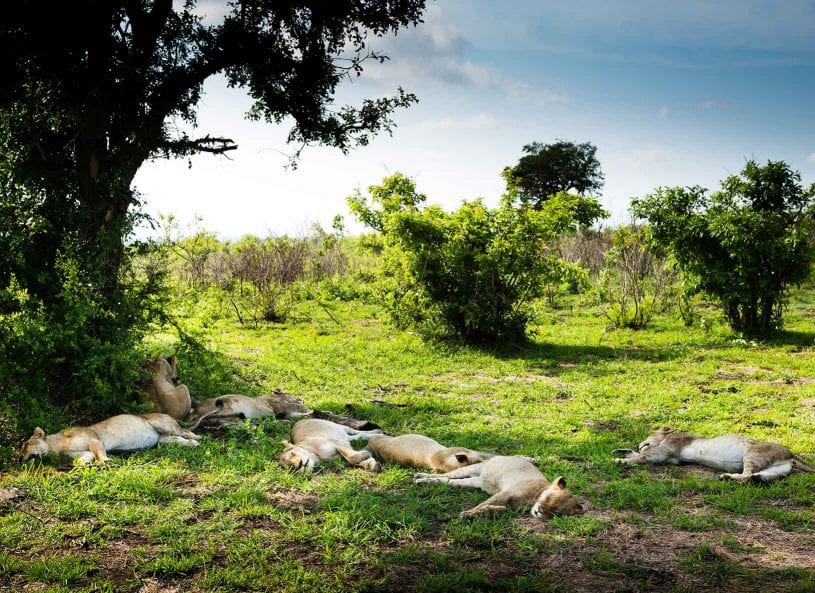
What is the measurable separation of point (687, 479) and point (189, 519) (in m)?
4.29

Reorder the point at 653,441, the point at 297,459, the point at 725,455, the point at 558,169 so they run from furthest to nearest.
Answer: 1. the point at 558,169
2. the point at 653,441
3. the point at 725,455
4. the point at 297,459

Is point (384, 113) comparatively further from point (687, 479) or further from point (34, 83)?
point (687, 479)

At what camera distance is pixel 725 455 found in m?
6.73

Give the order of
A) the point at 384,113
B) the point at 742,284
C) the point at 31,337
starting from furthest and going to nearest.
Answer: the point at 742,284 < the point at 384,113 < the point at 31,337

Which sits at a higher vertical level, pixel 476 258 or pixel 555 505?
pixel 476 258

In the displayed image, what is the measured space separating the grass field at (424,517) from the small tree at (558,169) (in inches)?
1410

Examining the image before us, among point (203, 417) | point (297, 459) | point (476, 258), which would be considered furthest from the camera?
point (476, 258)

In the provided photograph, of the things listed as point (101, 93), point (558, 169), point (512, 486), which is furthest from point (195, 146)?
point (558, 169)

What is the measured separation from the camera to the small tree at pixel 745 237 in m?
14.5

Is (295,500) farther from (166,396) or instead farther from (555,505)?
(166,396)

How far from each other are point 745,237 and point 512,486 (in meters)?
10.9

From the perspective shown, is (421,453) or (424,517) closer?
(424,517)

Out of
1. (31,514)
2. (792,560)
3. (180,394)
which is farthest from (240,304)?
(792,560)

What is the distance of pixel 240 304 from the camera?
61.8 feet
